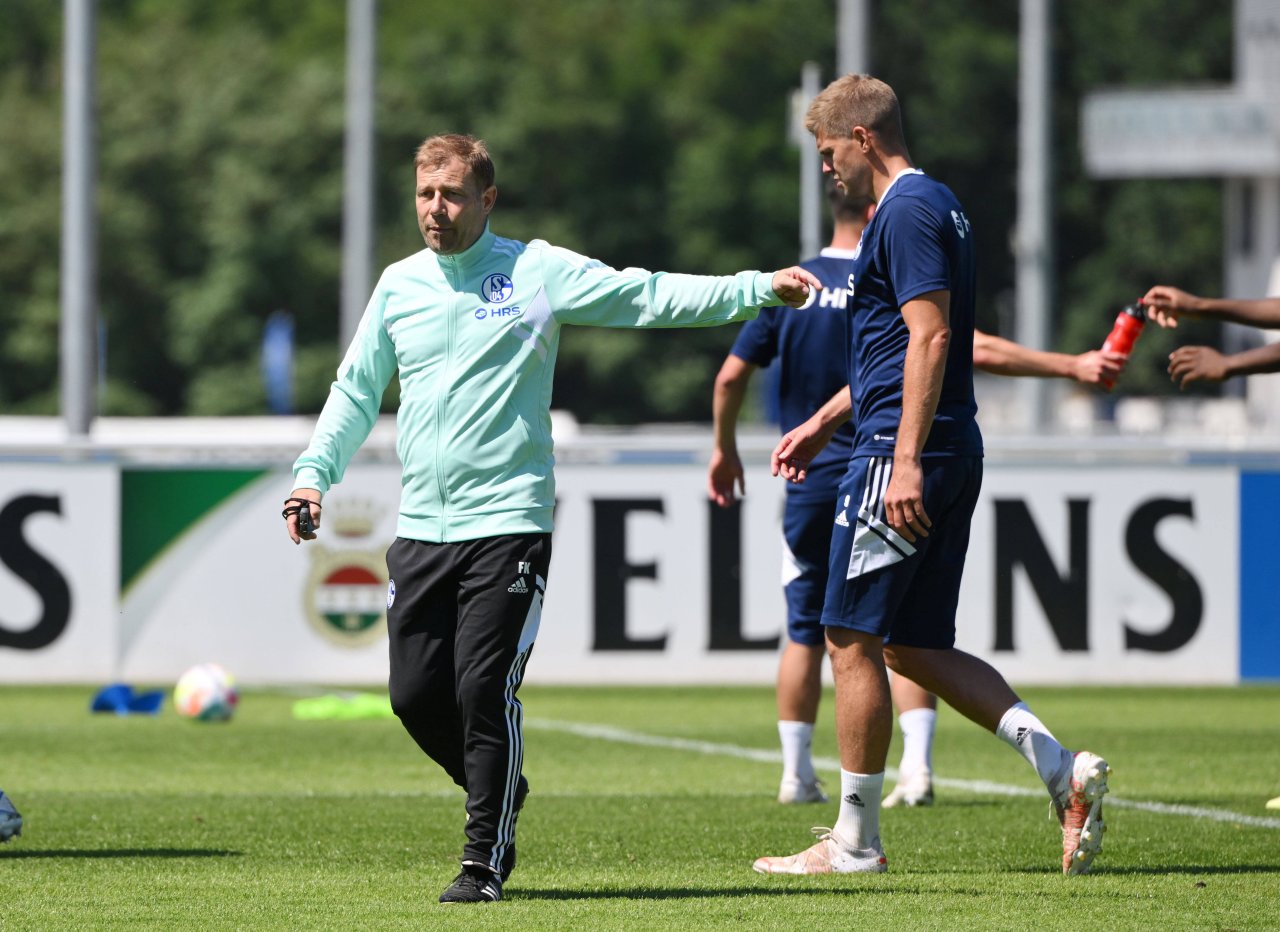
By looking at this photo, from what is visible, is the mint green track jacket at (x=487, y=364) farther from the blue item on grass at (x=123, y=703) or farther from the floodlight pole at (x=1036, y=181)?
the floodlight pole at (x=1036, y=181)

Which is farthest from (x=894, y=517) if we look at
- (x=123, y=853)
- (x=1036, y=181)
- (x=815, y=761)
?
(x=1036, y=181)

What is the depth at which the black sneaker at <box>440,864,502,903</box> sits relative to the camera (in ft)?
19.4

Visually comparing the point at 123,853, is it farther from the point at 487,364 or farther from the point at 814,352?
the point at 814,352

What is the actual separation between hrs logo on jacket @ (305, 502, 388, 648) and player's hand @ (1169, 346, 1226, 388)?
7365 mm

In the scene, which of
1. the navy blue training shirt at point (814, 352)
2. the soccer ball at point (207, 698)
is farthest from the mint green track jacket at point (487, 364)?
the soccer ball at point (207, 698)

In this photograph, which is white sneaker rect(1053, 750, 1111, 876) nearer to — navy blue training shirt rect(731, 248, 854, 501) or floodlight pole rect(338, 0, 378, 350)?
navy blue training shirt rect(731, 248, 854, 501)

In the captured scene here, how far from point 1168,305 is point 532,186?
62.2 meters

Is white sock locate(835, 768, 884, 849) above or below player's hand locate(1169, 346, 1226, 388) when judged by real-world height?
below

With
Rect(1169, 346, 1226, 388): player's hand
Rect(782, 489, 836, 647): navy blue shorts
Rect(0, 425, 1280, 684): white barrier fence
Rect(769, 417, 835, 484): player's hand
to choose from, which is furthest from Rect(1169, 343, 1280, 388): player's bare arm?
Rect(0, 425, 1280, 684): white barrier fence

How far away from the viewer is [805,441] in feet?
22.0

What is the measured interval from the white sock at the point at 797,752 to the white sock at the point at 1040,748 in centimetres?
201

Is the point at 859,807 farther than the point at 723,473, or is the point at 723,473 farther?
the point at 723,473

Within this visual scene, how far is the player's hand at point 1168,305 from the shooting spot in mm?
7172

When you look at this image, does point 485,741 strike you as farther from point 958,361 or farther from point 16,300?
point 16,300
